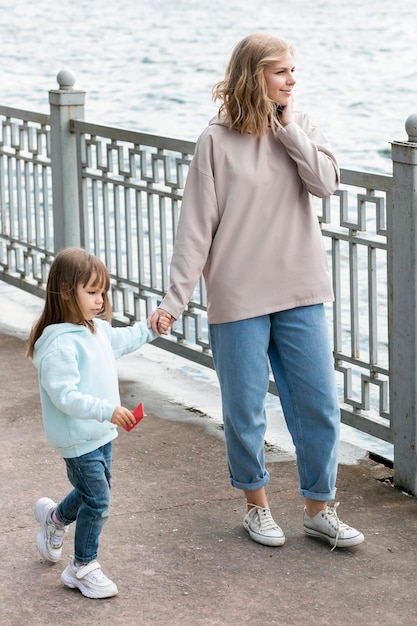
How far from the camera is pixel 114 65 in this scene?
35125 mm

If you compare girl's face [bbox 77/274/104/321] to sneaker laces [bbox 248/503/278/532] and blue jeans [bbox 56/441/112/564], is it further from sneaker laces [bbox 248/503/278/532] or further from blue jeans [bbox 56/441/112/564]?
sneaker laces [bbox 248/503/278/532]

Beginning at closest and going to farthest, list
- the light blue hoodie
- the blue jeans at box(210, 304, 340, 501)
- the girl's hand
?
1. the girl's hand
2. the light blue hoodie
3. the blue jeans at box(210, 304, 340, 501)

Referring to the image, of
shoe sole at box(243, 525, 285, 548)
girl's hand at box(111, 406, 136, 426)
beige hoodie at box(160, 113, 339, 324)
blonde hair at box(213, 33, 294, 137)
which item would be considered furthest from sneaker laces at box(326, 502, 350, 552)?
blonde hair at box(213, 33, 294, 137)

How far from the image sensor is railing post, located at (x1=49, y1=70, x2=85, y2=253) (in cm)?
672

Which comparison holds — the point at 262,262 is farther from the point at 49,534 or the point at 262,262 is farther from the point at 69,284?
the point at 49,534

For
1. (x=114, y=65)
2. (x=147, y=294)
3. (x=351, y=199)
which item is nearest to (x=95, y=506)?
(x=147, y=294)

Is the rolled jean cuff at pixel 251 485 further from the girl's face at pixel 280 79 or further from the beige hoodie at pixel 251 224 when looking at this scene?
the girl's face at pixel 280 79

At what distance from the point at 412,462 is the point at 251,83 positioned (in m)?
1.63

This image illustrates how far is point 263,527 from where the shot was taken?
171 inches

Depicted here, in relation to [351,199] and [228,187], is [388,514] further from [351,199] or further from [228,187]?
[351,199]

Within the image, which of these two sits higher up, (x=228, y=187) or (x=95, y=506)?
(x=228, y=187)

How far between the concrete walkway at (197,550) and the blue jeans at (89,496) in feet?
0.60

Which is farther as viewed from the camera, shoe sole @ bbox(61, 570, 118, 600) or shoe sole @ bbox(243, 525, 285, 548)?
shoe sole @ bbox(243, 525, 285, 548)

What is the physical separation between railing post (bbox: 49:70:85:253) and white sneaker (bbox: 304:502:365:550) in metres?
3.04
